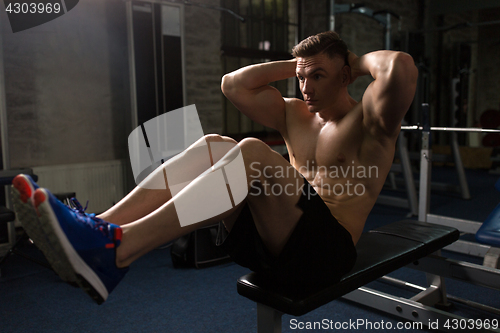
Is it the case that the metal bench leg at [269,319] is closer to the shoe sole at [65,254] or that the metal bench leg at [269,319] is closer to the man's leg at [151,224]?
the man's leg at [151,224]

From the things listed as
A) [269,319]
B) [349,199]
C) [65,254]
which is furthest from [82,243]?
[349,199]

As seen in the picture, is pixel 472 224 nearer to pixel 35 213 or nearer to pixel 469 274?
pixel 469 274

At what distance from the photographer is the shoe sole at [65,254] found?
92 cm

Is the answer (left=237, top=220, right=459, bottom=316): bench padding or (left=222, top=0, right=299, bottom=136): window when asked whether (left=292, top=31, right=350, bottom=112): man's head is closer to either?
(left=237, top=220, right=459, bottom=316): bench padding

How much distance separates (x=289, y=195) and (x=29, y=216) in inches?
26.7

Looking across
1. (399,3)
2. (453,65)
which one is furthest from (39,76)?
(453,65)

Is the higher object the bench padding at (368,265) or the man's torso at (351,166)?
the man's torso at (351,166)

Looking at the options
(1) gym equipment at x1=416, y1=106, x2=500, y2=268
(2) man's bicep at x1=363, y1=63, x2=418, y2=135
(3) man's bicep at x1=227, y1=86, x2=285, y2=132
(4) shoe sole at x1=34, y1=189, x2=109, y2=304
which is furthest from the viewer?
(1) gym equipment at x1=416, y1=106, x2=500, y2=268

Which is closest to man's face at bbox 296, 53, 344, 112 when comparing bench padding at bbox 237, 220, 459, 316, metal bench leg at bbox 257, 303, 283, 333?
bench padding at bbox 237, 220, 459, 316

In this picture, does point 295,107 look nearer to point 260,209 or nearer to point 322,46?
point 322,46

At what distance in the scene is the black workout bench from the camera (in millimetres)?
1219

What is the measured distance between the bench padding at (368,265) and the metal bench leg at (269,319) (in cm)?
3

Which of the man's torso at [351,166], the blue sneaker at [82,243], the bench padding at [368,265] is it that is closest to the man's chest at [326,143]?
the man's torso at [351,166]

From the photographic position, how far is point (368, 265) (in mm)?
1425
